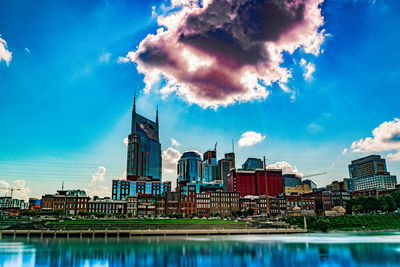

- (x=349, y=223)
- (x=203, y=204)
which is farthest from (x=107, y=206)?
(x=349, y=223)

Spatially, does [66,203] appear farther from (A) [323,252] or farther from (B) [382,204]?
(B) [382,204]

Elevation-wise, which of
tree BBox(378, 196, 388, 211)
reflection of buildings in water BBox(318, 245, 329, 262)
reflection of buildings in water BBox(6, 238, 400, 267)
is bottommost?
reflection of buildings in water BBox(318, 245, 329, 262)

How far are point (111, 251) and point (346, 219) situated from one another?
95.3 m

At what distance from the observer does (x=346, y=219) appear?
123875 mm

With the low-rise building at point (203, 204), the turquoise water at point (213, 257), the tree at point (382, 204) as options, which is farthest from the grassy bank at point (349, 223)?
the low-rise building at point (203, 204)

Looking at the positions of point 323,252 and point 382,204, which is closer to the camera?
point 323,252

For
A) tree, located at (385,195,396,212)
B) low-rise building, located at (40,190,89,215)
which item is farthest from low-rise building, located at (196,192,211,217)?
tree, located at (385,195,396,212)

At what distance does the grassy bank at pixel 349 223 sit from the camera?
116 meters

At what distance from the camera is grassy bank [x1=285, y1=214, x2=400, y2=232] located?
382 feet

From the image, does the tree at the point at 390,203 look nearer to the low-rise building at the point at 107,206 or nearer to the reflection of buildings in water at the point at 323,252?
the reflection of buildings in water at the point at 323,252

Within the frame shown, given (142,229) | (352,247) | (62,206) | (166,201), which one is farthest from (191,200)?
(352,247)

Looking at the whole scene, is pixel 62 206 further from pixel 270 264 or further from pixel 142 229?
pixel 270 264

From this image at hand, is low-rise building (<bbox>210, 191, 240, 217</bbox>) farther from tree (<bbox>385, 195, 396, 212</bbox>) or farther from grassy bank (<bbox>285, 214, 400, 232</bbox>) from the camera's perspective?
tree (<bbox>385, 195, 396, 212</bbox>)

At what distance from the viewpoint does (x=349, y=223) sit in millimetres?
120312
